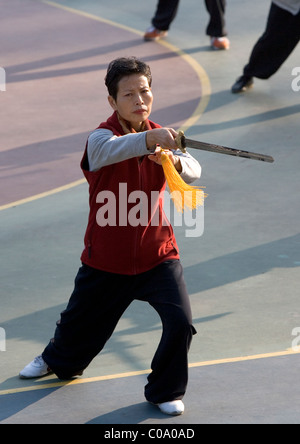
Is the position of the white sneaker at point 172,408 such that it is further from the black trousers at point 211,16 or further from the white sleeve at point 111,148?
the black trousers at point 211,16

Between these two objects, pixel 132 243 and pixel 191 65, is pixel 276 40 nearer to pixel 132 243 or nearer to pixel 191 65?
pixel 191 65

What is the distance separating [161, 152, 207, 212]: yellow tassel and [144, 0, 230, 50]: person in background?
9099 millimetres

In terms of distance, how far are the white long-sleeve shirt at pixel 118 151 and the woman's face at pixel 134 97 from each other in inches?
6.3

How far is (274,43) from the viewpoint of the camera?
11.7 metres

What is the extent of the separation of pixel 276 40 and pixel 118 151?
6896mm

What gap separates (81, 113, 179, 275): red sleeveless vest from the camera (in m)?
5.43

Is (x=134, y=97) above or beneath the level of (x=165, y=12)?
beneath

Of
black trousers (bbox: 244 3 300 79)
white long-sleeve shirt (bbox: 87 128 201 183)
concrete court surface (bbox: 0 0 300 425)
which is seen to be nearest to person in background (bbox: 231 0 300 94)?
black trousers (bbox: 244 3 300 79)

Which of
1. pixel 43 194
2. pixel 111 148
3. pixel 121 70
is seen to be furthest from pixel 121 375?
pixel 43 194

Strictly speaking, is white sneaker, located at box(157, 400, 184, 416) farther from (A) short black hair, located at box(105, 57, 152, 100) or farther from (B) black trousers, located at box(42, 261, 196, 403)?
(A) short black hair, located at box(105, 57, 152, 100)

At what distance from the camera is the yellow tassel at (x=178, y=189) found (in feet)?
17.0

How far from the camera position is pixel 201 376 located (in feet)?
19.8

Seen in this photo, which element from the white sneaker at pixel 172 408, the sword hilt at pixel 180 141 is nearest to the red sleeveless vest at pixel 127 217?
the sword hilt at pixel 180 141
